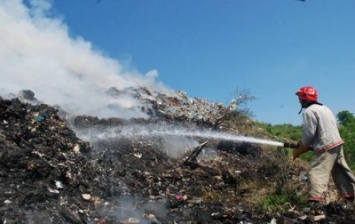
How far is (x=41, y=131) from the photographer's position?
8.13 metres

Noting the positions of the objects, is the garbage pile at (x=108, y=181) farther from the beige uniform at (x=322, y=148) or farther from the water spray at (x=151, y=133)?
the beige uniform at (x=322, y=148)

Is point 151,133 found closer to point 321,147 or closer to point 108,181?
point 108,181

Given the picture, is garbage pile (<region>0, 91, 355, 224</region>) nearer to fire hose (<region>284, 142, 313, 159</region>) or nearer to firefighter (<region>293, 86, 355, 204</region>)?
firefighter (<region>293, 86, 355, 204</region>)

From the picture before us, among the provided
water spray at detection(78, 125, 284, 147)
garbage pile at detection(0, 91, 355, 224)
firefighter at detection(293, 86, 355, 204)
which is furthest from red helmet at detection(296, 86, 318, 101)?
water spray at detection(78, 125, 284, 147)

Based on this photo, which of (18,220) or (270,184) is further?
(270,184)

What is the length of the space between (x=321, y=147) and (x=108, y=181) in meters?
2.98

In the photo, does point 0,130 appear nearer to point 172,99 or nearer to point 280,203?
point 280,203

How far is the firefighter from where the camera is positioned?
6020 millimetres

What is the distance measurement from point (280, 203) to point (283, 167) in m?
1.06

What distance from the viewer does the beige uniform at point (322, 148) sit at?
19.8ft

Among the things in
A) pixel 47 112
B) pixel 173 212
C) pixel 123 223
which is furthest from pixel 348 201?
pixel 47 112

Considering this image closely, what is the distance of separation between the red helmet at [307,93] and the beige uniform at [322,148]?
119 mm

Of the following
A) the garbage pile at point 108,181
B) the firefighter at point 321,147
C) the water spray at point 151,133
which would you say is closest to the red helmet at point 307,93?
the firefighter at point 321,147

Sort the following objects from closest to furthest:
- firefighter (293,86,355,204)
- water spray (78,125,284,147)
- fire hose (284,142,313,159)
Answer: firefighter (293,86,355,204), fire hose (284,142,313,159), water spray (78,125,284,147)
